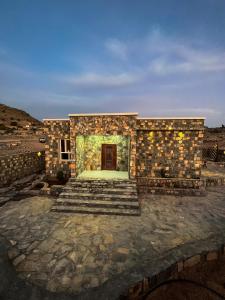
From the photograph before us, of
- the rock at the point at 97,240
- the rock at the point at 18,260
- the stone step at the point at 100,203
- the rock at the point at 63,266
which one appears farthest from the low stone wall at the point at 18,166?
the rock at the point at 63,266

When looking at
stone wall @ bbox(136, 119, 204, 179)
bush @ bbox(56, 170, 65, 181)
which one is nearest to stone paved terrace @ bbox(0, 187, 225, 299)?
stone wall @ bbox(136, 119, 204, 179)

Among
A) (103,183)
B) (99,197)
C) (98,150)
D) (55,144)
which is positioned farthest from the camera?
(98,150)

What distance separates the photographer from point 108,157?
13.6 m

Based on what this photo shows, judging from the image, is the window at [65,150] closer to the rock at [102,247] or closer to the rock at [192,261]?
the rock at [102,247]

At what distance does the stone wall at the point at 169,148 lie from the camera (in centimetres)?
1128

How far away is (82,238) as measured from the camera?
6.20 m

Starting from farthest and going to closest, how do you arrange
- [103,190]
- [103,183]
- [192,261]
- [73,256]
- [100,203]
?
1. [103,183]
2. [103,190]
3. [100,203]
4. [73,256]
5. [192,261]

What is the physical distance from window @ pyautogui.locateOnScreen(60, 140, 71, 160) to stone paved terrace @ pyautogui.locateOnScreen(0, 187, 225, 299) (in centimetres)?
432

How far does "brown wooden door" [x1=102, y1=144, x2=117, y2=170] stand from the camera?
13.5 meters

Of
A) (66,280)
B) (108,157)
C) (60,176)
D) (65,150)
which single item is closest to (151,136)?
(108,157)

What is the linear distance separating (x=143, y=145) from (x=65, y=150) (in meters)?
5.90

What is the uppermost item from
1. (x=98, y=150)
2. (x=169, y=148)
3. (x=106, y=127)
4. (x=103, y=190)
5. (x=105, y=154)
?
(x=106, y=127)

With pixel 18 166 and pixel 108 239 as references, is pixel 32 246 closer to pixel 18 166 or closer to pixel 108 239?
pixel 108 239

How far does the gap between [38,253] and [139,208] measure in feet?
15.9
